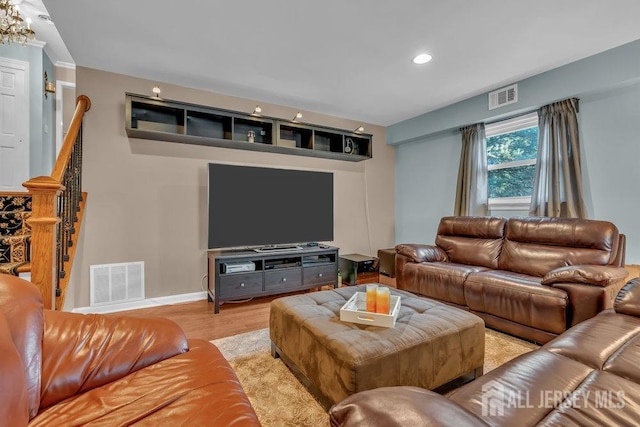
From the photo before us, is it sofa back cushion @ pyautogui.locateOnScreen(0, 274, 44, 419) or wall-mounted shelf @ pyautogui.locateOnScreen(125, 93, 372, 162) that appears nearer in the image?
sofa back cushion @ pyautogui.locateOnScreen(0, 274, 44, 419)

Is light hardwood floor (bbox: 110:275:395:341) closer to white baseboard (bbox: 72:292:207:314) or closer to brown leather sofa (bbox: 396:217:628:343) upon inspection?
white baseboard (bbox: 72:292:207:314)

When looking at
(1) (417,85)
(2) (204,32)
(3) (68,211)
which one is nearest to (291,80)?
(2) (204,32)

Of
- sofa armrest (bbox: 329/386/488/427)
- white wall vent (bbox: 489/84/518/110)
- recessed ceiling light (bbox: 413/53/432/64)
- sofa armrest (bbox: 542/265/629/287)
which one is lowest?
sofa armrest (bbox: 542/265/629/287)

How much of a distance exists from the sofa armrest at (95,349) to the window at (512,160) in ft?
12.6

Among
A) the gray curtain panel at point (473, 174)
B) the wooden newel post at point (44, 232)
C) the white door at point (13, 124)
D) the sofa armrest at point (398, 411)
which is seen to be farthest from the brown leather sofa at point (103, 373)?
the gray curtain panel at point (473, 174)

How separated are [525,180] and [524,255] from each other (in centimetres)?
114

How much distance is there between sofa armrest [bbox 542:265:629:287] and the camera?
1969 mm

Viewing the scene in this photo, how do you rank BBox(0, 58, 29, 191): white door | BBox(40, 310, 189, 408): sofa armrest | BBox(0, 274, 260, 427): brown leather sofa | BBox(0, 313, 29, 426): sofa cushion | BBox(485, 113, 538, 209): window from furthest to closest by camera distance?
BBox(485, 113, 538, 209): window → BBox(0, 58, 29, 191): white door → BBox(40, 310, 189, 408): sofa armrest → BBox(0, 274, 260, 427): brown leather sofa → BBox(0, 313, 29, 426): sofa cushion

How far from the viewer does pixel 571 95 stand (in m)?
2.86

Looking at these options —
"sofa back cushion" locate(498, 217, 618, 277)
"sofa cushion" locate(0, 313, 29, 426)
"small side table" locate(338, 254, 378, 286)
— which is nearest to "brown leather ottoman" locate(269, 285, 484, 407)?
"sofa cushion" locate(0, 313, 29, 426)

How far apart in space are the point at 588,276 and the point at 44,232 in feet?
11.3

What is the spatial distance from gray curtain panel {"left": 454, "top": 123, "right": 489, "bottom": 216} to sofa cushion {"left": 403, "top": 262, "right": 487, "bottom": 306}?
117cm

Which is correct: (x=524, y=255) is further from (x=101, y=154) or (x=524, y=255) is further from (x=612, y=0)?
(x=101, y=154)

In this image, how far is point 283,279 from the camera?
131 inches
